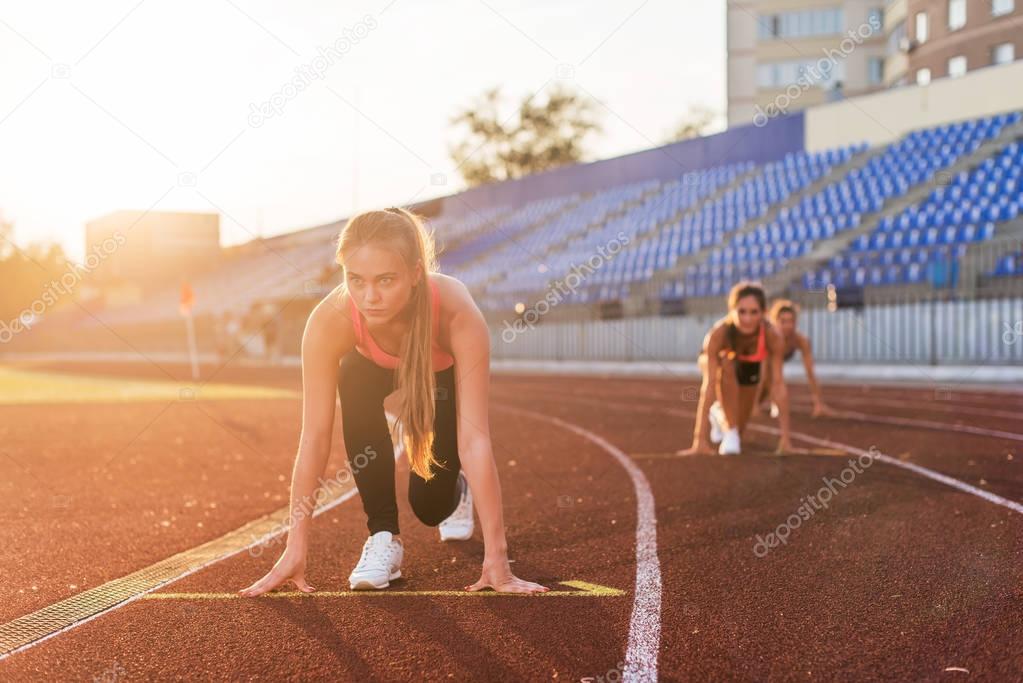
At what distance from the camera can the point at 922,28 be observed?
4681cm

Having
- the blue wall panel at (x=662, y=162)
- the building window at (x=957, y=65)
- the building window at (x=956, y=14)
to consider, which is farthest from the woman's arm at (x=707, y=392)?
the building window at (x=956, y=14)

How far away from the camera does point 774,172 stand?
30.0 m

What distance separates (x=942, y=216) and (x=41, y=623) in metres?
21.8

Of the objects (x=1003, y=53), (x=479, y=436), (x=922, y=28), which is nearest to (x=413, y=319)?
(x=479, y=436)

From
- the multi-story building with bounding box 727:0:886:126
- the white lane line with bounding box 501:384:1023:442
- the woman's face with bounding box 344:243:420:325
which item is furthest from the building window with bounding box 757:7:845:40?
the woman's face with bounding box 344:243:420:325

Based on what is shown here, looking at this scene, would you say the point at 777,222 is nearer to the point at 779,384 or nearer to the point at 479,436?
the point at 779,384

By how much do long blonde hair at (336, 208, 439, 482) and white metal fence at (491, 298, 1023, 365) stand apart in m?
17.1

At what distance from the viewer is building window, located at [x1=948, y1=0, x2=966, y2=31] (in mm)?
43719

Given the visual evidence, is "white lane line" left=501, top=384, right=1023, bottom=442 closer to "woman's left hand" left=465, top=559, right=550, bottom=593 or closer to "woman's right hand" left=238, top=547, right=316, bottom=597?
"woman's left hand" left=465, top=559, right=550, bottom=593

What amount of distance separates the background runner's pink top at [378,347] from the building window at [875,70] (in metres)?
59.3

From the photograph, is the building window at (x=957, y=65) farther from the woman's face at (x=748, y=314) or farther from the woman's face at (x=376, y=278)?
the woman's face at (x=376, y=278)

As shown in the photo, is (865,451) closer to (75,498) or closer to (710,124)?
(75,498)

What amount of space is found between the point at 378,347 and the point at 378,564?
972 mm

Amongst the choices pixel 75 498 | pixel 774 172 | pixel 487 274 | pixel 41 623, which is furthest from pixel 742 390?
pixel 487 274
